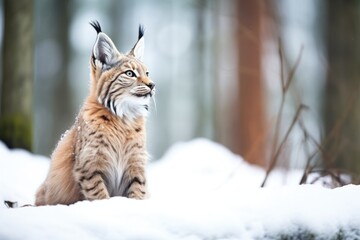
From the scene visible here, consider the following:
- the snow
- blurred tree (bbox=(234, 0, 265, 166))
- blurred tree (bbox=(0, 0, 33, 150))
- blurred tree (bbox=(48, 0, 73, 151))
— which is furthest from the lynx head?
blurred tree (bbox=(48, 0, 73, 151))

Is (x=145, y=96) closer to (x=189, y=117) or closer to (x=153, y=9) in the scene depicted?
(x=153, y=9)

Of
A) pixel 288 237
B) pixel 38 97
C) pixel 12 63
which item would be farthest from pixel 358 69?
pixel 38 97

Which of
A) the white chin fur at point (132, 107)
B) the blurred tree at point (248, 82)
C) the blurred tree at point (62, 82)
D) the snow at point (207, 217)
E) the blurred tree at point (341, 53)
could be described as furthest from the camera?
the blurred tree at point (62, 82)

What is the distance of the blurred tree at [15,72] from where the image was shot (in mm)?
5281

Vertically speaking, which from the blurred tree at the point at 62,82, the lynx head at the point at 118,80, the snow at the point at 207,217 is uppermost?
the lynx head at the point at 118,80

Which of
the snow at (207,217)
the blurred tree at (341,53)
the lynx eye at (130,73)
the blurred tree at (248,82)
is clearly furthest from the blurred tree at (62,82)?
the snow at (207,217)

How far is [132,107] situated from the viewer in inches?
150

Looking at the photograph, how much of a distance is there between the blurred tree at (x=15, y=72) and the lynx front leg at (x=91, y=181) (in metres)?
1.88

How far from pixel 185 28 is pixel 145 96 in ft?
46.8

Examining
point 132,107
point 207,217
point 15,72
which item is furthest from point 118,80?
point 15,72

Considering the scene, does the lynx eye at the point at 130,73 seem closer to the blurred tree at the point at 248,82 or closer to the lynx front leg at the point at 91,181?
the lynx front leg at the point at 91,181

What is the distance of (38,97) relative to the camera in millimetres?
15297

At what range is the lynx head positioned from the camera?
3682 millimetres

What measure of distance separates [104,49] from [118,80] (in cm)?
22
